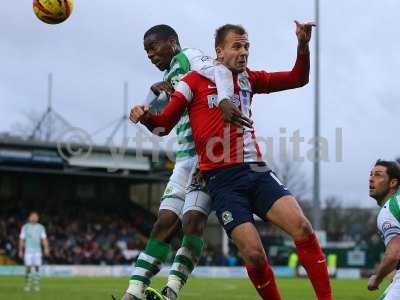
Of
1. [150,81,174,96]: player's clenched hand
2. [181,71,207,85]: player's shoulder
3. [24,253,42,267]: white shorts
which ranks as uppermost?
[181,71,207,85]: player's shoulder

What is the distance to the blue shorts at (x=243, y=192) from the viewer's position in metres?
6.73

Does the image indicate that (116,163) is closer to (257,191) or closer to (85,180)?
(85,180)

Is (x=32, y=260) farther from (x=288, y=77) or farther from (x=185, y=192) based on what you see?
(x=288, y=77)

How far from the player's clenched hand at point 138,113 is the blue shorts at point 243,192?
30.6 inches

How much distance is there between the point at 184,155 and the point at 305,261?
1.80 meters

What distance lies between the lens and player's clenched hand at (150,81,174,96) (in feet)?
25.5

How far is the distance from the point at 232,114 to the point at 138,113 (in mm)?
815

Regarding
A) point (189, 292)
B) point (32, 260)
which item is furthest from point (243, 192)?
point (32, 260)

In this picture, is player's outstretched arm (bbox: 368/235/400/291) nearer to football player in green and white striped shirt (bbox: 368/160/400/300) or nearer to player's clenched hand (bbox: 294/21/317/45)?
football player in green and white striped shirt (bbox: 368/160/400/300)

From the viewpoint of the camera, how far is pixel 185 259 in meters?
7.91

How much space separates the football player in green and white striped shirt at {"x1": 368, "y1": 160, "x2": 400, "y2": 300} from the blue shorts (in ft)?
2.58

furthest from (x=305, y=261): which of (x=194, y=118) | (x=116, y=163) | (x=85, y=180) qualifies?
(x=85, y=180)

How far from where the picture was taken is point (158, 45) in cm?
799

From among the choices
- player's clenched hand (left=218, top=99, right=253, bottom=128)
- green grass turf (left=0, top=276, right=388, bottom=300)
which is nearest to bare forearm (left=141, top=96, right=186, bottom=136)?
player's clenched hand (left=218, top=99, right=253, bottom=128)
